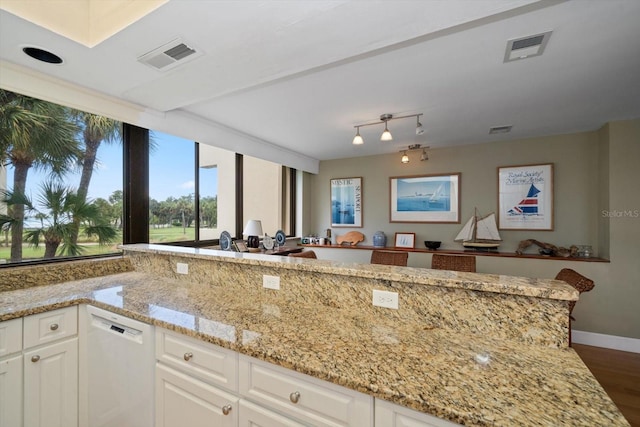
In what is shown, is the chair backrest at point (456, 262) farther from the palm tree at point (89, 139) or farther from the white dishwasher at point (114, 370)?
the palm tree at point (89, 139)

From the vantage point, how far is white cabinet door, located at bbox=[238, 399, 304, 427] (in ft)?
3.35

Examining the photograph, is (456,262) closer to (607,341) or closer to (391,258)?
(391,258)

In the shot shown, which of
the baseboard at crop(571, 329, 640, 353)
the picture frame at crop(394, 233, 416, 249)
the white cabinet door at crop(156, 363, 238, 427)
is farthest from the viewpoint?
the picture frame at crop(394, 233, 416, 249)

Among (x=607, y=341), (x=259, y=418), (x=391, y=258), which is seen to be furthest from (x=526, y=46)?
(x=607, y=341)

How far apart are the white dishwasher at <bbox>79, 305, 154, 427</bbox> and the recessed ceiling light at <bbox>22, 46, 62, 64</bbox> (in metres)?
1.58

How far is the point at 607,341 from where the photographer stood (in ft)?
10.2

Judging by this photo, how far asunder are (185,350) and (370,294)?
922 mm

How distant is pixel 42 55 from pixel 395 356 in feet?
8.58

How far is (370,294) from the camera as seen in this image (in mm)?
1400

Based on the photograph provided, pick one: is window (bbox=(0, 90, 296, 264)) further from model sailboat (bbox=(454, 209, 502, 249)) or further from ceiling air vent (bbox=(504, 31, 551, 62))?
model sailboat (bbox=(454, 209, 502, 249))

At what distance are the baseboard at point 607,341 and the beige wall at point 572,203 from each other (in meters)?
0.06

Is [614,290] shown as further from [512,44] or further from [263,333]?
[263,333]

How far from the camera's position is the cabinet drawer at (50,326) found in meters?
A: 1.54

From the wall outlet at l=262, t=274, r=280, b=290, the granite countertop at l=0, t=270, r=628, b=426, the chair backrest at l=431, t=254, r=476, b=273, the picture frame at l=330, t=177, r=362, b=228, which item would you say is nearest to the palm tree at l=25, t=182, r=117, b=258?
the granite countertop at l=0, t=270, r=628, b=426
